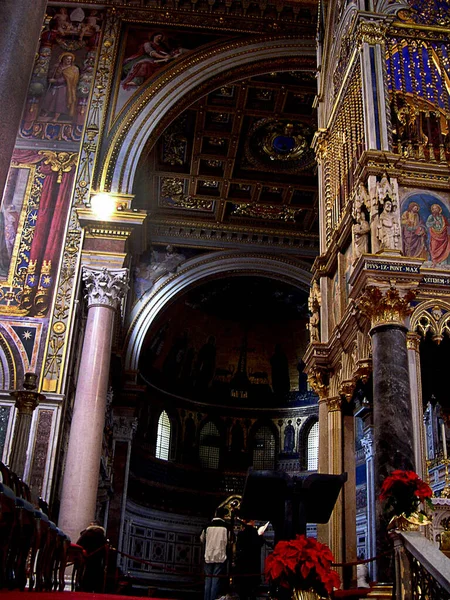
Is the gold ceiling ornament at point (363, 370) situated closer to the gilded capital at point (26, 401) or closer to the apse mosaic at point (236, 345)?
the gilded capital at point (26, 401)

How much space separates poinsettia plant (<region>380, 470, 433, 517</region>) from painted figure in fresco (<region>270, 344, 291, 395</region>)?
759 inches

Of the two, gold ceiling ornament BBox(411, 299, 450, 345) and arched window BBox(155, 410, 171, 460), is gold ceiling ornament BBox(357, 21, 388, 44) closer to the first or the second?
gold ceiling ornament BBox(411, 299, 450, 345)

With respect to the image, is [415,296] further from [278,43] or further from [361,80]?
[278,43]

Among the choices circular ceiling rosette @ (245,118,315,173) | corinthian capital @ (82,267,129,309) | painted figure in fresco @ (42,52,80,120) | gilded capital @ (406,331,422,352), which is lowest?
gilded capital @ (406,331,422,352)

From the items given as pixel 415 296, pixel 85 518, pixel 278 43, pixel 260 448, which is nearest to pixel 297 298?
pixel 260 448

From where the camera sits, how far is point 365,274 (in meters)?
7.91

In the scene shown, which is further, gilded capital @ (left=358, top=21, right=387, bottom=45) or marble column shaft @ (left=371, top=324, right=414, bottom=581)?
gilded capital @ (left=358, top=21, right=387, bottom=45)

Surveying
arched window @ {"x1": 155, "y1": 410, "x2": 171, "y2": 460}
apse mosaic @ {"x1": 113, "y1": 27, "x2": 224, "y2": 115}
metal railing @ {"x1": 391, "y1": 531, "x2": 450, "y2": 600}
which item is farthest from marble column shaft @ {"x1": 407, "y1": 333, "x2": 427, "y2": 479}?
arched window @ {"x1": 155, "y1": 410, "x2": 171, "y2": 460}

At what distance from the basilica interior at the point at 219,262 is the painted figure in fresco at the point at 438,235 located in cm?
4

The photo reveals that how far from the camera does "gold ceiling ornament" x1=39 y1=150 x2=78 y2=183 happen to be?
13.5 metres

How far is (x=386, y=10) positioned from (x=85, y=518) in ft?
28.3

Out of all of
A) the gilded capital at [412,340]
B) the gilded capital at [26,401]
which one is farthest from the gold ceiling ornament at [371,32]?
the gilded capital at [26,401]

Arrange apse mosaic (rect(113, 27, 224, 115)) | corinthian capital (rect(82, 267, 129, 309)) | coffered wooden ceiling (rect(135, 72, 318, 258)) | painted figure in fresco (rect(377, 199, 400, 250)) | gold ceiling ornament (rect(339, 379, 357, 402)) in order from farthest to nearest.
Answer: coffered wooden ceiling (rect(135, 72, 318, 258))
apse mosaic (rect(113, 27, 224, 115))
corinthian capital (rect(82, 267, 129, 309))
gold ceiling ornament (rect(339, 379, 357, 402))
painted figure in fresco (rect(377, 199, 400, 250))

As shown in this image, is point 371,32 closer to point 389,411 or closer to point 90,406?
point 389,411
